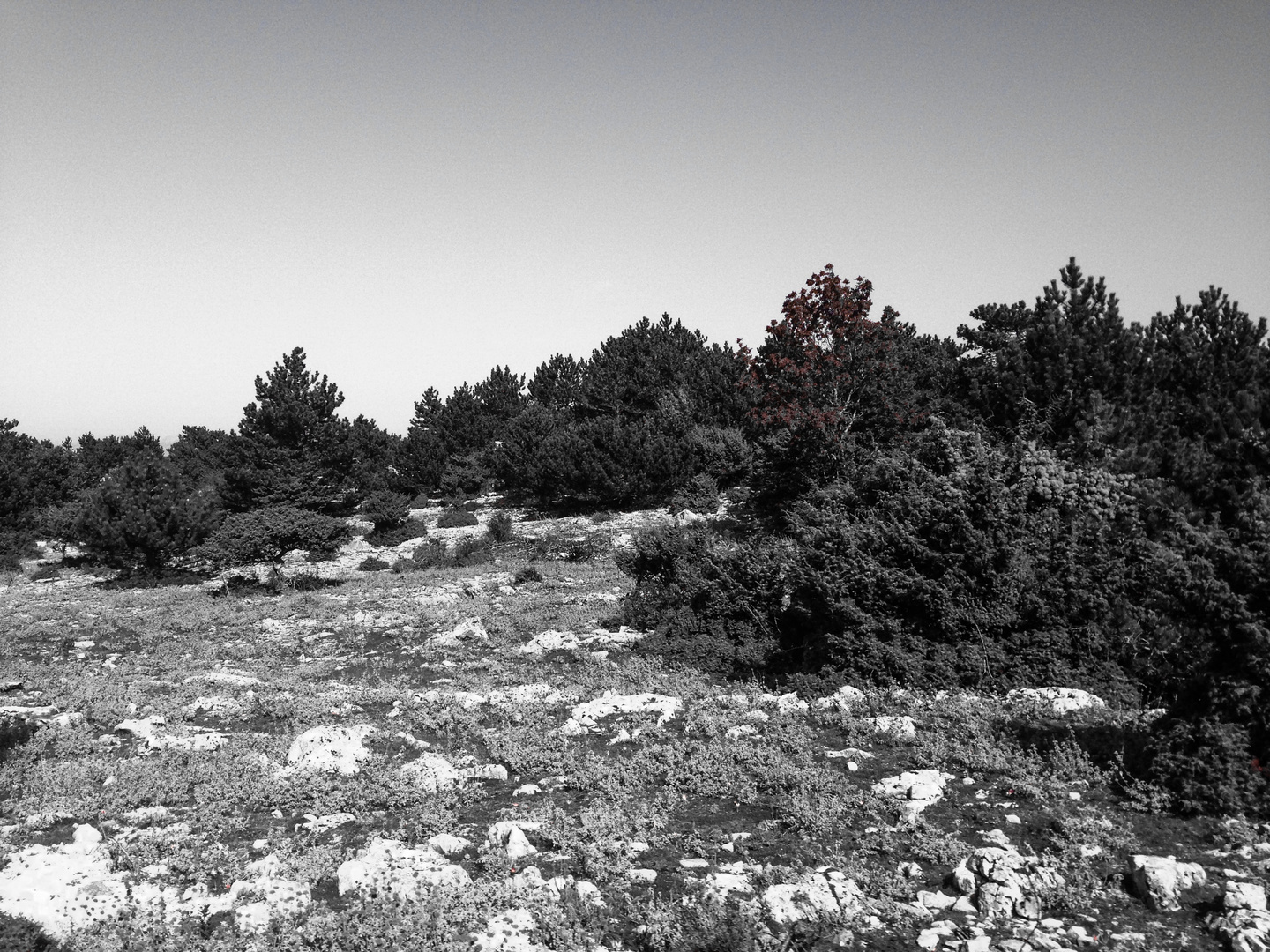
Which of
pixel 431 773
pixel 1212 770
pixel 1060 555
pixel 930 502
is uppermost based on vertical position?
pixel 930 502

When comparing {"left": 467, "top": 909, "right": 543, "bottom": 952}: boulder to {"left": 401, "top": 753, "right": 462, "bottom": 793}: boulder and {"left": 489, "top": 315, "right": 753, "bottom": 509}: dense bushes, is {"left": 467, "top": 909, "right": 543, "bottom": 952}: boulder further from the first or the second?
{"left": 489, "top": 315, "right": 753, "bottom": 509}: dense bushes

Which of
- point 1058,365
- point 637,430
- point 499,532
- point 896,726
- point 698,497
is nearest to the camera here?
point 896,726

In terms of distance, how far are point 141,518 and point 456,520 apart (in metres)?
11.8

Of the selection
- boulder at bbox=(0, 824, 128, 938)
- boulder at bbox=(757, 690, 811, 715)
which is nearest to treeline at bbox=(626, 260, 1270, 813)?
boulder at bbox=(757, 690, 811, 715)

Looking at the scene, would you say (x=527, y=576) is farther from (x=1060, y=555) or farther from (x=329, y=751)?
(x=1060, y=555)

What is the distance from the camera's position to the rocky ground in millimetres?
3938

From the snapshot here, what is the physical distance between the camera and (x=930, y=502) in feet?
28.8

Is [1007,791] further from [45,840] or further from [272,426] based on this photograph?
[272,426]

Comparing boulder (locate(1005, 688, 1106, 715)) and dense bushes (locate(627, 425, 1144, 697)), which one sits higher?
dense bushes (locate(627, 425, 1144, 697))

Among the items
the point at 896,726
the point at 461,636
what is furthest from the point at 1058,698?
A: the point at 461,636

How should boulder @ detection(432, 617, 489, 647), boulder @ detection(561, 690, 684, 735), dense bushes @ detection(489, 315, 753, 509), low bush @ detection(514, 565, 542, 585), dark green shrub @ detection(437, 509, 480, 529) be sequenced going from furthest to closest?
dark green shrub @ detection(437, 509, 480, 529) → dense bushes @ detection(489, 315, 753, 509) → low bush @ detection(514, 565, 542, 585) → boulder @ detection(432, 617, 489, 647) → boulder @ detection(561, 690, 684, 735)

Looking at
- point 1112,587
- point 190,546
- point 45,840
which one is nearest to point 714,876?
point 45,840

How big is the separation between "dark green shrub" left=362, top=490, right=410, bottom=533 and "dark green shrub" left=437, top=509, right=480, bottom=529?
1.90 m

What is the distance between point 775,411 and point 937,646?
483 inches
